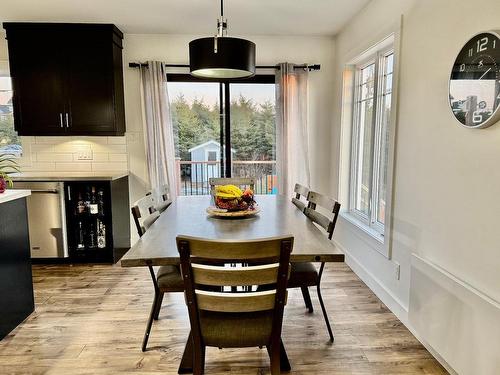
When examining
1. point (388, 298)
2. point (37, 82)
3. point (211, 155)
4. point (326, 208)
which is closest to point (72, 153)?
point (37, 82)

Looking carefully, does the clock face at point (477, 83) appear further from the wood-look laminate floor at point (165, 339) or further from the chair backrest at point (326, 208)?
the wood-look laminate floor at point (165, 339)

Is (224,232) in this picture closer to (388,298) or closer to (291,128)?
(388,298)

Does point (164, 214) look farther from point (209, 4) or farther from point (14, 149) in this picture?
point (14, 149)

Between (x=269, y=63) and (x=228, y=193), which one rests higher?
(x=269, y=63)

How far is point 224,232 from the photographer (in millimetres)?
1948

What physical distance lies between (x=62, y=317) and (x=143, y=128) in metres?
2.25

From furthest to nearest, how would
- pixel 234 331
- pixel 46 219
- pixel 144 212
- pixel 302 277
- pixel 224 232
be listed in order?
pixel 46 219 → pixel 144 212 → pixel 302 277 → pixel 224 232 → pixel 234 331

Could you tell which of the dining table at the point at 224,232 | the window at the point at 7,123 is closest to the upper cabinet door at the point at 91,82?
the window at the point at 7,123

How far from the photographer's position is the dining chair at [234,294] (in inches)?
55.1

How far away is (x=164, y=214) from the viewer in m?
2.45

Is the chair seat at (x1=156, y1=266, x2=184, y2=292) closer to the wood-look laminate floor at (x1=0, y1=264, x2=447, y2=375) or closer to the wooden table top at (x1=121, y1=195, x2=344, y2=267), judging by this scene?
the wooden table top at (x1=121, y1=195, x2=344, y2=267)

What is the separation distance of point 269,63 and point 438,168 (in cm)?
261

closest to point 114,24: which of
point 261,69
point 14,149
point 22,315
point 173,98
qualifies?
point 173,98

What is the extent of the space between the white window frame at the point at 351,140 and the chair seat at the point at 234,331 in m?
1.59
